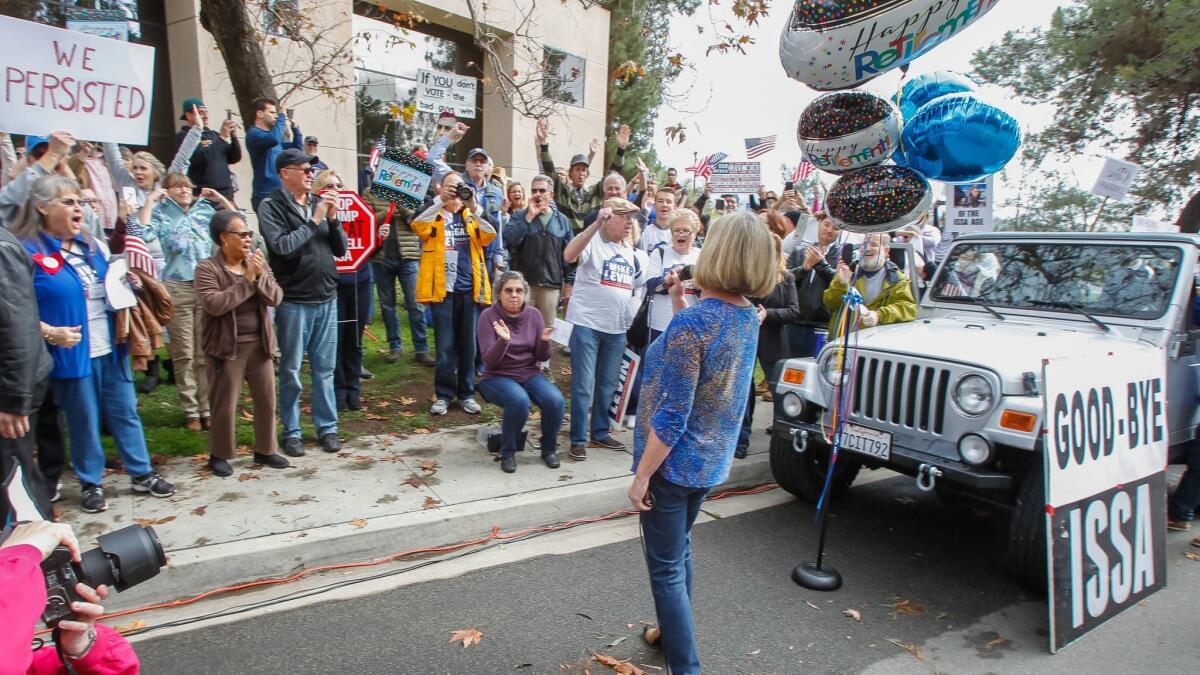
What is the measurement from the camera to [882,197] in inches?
172

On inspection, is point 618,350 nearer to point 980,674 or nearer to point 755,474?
point 755,474

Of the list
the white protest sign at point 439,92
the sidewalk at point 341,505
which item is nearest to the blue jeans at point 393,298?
the white protest sign at point 439,92

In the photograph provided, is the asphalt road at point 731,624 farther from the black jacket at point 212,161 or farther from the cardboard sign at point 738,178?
the cardboard sign at point 738,178

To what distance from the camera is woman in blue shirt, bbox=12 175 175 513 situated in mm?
3877

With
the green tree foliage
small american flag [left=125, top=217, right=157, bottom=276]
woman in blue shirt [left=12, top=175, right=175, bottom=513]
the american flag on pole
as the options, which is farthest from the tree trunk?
the green tree foliage

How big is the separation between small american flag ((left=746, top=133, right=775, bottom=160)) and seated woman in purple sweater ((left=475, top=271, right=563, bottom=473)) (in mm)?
8926

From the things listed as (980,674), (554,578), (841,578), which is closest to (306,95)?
(554,578)

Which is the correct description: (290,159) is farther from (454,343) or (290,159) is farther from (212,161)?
(212,161)

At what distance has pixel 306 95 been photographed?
12.2 m

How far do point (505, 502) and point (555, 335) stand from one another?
4.91 ft

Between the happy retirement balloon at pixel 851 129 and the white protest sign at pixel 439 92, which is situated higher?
the white protest sign at pixel 439 92

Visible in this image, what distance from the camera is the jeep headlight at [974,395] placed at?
386 centimetres

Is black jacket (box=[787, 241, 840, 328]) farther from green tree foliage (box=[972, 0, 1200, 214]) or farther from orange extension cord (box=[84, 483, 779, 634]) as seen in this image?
green tree foliage (box=[972, 0, 1200, 214])

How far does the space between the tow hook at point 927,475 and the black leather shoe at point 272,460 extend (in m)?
4.14
